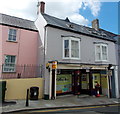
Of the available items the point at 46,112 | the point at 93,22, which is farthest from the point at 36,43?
the point at 93,22

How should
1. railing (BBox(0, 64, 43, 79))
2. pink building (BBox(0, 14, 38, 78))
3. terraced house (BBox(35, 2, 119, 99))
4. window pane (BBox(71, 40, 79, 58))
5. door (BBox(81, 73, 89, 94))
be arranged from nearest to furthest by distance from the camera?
railing (BBox(0, 64, 43, 79))
terraced house (BBox(35, 2, 119, 99))
pink building (BBox(0, 14, 38, 78))
window pane (BBox(71, 40, 79, 58))
door (BBox(81, 73, 89, 94))

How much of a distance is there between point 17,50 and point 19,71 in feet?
7.10

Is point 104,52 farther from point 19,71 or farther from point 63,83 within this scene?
point 19,71

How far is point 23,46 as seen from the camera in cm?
1154

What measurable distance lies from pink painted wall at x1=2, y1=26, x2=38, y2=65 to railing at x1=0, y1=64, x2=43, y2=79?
51 centimetres

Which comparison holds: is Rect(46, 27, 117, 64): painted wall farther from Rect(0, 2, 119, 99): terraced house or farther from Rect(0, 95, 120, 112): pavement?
Rect(0, 95, 120, 112): pavement

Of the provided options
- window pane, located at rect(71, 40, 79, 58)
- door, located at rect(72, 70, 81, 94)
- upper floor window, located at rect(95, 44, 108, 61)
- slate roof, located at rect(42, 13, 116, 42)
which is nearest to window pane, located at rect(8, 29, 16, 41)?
slate roof, located at rect(42, 13, 116, 42)

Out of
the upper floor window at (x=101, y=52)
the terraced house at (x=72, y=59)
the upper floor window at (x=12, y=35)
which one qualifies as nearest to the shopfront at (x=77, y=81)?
the terraced house at (x=72, y=59)

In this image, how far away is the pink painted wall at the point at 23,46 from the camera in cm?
1060

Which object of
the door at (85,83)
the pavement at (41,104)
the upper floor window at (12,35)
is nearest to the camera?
the pavement at (41,104)

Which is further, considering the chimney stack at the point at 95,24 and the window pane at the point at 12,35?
the chimney stack at the point at 95,24

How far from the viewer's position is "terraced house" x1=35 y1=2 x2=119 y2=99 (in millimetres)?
10320

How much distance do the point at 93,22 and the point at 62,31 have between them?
9.58 metres

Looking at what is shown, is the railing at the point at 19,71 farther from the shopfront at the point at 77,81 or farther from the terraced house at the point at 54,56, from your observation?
the shopfront at the point at 77,81
